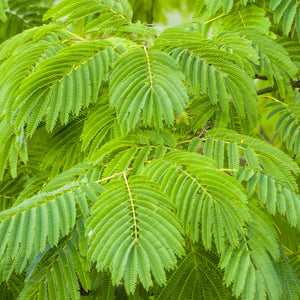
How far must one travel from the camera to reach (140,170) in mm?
1922

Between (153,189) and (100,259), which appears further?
(153,189)

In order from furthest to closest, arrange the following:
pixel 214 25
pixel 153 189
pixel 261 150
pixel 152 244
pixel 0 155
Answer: pixel 214 25 → pixel 0 155 → pixel 261 150 → pixel 153 189 → pixel 152 244

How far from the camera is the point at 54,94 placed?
79.9 inches

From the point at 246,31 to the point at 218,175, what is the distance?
1209 millimetres

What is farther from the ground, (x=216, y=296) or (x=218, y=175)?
(x=218, y=175)

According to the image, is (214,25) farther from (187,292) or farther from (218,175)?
(187,292)

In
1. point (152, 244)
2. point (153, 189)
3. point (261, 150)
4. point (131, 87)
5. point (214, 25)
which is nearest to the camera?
point (152, 244)

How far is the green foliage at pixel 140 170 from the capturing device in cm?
164

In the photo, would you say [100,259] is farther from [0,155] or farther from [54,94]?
[0,155]

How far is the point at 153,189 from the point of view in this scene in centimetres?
173

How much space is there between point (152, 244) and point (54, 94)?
0.86 m

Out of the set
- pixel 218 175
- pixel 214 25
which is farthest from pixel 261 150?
pixel 214 25

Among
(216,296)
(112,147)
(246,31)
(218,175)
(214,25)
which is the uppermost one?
(214,25)

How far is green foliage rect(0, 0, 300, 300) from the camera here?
1638 mm
